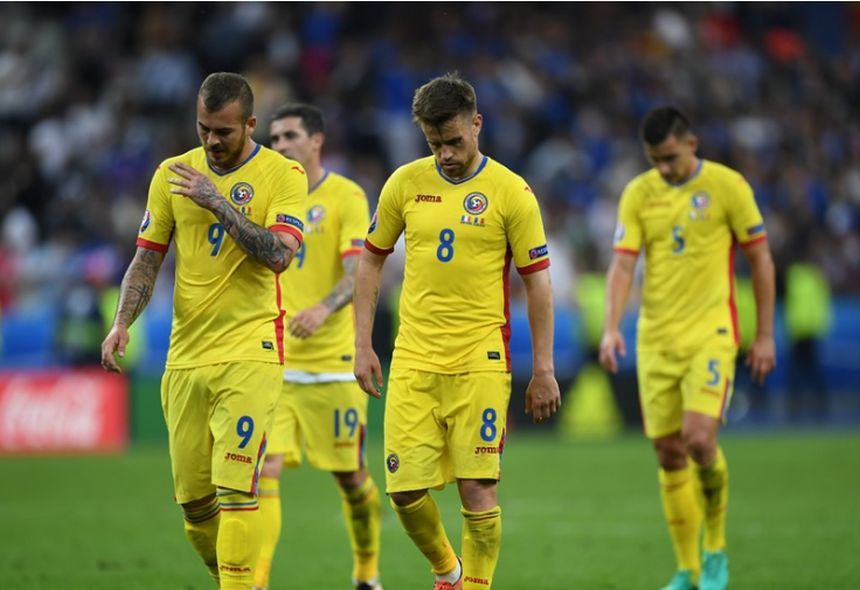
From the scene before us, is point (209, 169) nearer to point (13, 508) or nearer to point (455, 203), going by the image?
point (455, 203)

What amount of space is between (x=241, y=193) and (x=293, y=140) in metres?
2.07

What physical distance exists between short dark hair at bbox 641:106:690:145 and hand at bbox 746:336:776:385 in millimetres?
1414

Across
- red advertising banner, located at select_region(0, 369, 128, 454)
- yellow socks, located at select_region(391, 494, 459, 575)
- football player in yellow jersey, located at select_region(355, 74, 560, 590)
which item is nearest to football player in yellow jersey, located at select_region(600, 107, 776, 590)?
yellow socks, located at select_region(391, 494, 459, 575)

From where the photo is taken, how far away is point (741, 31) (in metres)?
28.9

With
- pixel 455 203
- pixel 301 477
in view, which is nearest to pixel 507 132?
pixel 301 477

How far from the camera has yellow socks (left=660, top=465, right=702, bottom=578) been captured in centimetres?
963

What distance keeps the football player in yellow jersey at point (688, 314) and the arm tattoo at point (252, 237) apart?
10.1 ft

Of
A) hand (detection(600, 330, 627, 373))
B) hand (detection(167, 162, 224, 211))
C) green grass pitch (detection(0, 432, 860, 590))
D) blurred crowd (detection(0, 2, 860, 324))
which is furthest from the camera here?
blurred crowd (detection(0, 2, 860, 324))

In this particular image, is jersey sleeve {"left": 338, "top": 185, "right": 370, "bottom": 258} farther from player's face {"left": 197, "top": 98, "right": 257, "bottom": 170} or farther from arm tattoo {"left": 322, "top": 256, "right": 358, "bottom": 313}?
player's face {"left": 197, "top": 98, "right": 257, "bottom": 170}

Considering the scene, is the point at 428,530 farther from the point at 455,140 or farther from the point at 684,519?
the point at 684,519

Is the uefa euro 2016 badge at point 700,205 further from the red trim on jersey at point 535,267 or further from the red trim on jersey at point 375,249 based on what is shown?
the red trim on jersey at point 375,249

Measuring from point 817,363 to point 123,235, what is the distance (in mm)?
10706

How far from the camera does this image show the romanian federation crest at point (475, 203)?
7.74m

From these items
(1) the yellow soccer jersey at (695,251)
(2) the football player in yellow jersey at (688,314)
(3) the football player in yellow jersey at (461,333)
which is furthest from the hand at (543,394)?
(1) the yellow soccer jersey at (695,251)
